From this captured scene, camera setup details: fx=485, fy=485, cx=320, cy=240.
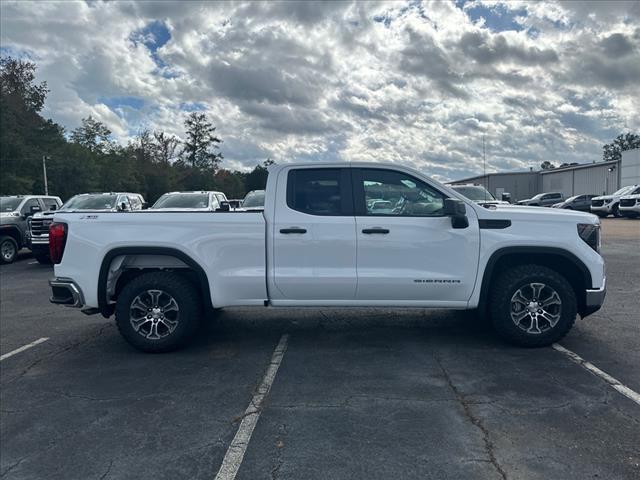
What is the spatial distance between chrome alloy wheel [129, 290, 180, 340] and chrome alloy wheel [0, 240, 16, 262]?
1148 centimetres

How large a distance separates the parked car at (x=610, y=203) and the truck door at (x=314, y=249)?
2893 cm

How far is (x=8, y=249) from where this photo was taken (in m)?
14.3

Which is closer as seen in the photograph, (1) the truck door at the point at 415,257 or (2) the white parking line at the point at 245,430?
(2) the white parking line at the point at 245,430

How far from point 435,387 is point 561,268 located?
2193mm

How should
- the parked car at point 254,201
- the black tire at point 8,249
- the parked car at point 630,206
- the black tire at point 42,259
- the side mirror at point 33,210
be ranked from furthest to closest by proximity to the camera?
the parked car at point 630,206
the side mirror at point 33,210
the black tire at point 8,249
the parked car at point 254,201
the black tire at point 42,259

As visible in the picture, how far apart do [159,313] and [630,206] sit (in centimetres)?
2888

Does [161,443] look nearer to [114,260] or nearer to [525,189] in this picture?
[114,260]

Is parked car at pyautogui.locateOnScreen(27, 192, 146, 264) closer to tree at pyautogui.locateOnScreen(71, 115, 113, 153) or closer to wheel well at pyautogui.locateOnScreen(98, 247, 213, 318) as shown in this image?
wheel well at pyautogui.locateOnScreen(98, 247, 213, 318)

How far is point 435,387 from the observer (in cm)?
421

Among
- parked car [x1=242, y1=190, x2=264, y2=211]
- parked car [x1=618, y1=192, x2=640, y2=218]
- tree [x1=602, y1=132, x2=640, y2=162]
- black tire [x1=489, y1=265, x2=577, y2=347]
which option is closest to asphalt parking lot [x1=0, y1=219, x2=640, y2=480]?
black tire [x1=489, y1=265, x2=577, y2=347]

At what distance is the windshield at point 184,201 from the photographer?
12992 mm

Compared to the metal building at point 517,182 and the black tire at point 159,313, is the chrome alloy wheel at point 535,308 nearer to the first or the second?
the black tire at point 159,313

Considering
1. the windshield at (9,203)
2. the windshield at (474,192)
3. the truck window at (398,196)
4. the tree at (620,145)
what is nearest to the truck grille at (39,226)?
the windshield at (9,203)

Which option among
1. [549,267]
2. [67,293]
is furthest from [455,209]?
[67,293]
